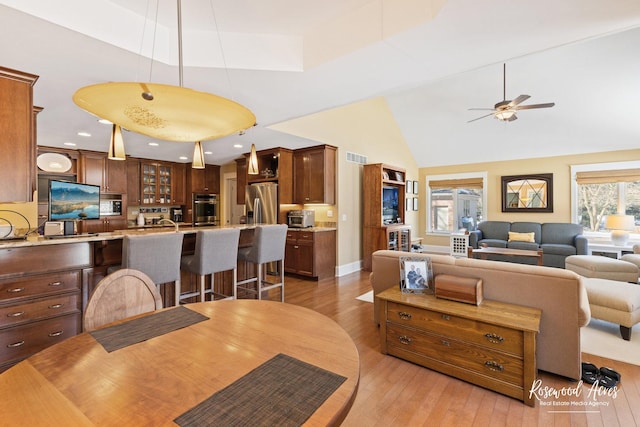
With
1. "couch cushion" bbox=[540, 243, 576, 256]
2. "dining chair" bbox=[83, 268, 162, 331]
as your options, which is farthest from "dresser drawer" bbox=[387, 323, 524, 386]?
"couch cushion" bbox=[540, 243, 576, 256]

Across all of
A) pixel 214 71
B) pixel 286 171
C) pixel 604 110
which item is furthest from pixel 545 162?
pixel 214 71

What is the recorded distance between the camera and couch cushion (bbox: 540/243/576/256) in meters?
5.50

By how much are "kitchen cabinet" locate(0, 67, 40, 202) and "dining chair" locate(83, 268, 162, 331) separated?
1.49 m

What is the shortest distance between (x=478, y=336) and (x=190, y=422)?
6.56 ft

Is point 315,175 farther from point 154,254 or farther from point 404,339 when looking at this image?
point 404,339

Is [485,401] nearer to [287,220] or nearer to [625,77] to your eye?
[287,220]

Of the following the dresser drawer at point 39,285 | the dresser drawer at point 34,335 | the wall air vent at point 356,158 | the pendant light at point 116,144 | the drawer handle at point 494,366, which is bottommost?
the drawer handle at point 494,366

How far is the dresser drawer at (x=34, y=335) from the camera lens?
212cm

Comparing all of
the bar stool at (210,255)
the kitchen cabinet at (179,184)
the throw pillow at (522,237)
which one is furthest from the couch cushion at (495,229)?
the kitchen cabinet at (179,184)

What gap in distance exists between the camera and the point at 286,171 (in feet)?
18.5

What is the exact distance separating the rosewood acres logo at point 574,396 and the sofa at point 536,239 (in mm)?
4292

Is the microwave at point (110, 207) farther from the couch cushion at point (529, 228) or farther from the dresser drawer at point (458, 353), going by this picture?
the couch cushion at point (529, 228)

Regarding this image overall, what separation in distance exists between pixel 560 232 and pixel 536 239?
44cm

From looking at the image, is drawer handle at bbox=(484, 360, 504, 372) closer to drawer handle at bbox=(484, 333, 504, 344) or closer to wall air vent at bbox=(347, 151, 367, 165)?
drawer handle at bbox=(484, 333, 504, 344)
